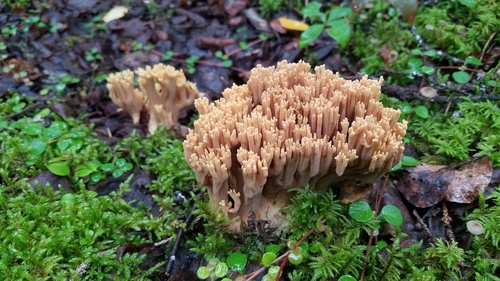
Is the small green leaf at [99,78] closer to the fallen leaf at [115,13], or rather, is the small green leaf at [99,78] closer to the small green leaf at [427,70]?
the fallen leaf at [115,13]

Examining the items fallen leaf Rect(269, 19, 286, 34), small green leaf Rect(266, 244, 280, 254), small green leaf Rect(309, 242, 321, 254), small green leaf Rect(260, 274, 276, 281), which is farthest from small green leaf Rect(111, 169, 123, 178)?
fallen leaf Rect(269, 19, 286, 34)

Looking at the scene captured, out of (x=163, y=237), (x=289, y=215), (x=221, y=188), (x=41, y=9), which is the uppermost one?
(x=41, y=9)

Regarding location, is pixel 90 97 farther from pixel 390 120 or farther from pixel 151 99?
pixel 390 120

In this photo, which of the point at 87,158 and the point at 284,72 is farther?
the point at 87,158

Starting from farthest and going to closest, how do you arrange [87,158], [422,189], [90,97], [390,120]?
1. [90,97]
2. [87,158]
3. [422,189]
4. [390,120]

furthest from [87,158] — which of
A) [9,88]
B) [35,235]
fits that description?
[9,88]

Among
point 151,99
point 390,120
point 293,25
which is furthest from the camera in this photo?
point 293,25

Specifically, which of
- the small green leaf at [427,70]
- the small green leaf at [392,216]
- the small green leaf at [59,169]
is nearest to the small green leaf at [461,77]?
the small green leaf at [427,70]

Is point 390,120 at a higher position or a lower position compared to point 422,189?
higher

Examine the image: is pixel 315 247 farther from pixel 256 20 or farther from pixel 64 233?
pixel 256 20
